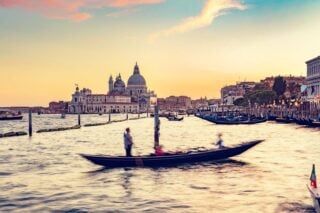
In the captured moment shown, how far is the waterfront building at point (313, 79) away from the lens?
334 ft

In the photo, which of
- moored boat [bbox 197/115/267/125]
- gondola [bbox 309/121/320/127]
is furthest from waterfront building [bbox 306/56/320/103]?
gondola [bbox 309/121/320/127]

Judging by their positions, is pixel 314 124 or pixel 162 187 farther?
pixel 314 124

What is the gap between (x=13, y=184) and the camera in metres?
20.2

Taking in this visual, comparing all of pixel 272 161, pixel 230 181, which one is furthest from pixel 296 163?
pixel 230 181

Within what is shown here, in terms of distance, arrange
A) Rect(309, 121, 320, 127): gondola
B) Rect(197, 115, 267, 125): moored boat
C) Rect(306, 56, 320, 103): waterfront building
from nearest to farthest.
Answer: Rect(309, 121, 320, 127): gondola
Rect(197, 115, 267, 125): moored boat
Rect(306, 56, 320, 103): waterfront building

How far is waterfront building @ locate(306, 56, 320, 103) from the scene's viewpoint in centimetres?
10188

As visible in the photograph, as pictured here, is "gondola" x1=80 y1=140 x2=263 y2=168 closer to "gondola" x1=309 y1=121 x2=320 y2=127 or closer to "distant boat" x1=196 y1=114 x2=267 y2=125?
"gondola" x1=309 y1=121 x2=320 y2=127

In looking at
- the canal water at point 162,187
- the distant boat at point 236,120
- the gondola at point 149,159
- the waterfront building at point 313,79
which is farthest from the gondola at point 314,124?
the gondola at point 149,159

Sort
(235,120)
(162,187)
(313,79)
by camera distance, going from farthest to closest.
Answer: (313,79)
(235,120)
(162,187)

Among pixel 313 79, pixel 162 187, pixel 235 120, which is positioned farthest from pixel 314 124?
pixel 313 79

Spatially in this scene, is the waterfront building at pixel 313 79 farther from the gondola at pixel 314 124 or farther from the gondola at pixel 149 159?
the gondola at pixel 149 159

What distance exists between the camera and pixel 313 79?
106m

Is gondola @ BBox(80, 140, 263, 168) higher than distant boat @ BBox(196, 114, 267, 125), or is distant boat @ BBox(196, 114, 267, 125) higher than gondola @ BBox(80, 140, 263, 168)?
distant boat @ BBox(196, 114, 267, 125)

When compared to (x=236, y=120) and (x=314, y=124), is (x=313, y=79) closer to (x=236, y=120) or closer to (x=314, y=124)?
(x=236, y=120)
